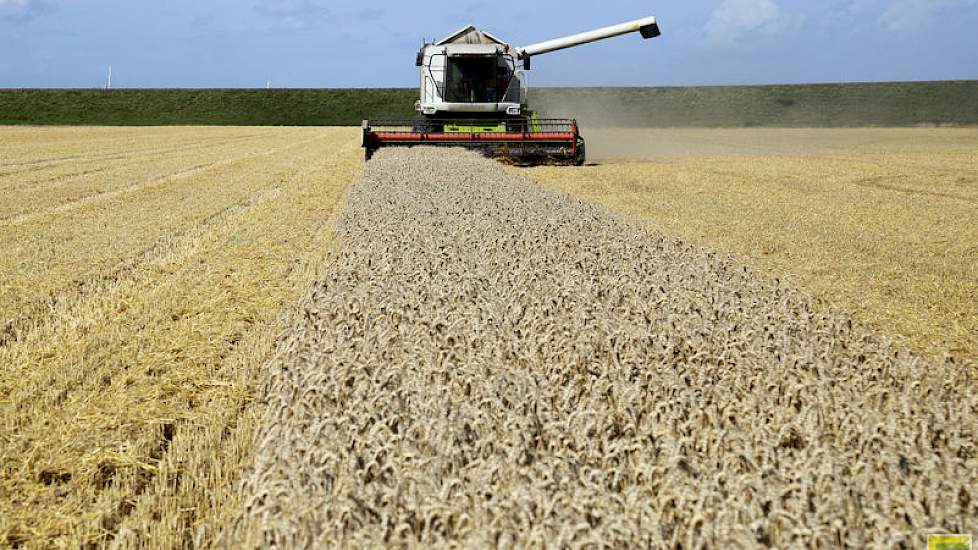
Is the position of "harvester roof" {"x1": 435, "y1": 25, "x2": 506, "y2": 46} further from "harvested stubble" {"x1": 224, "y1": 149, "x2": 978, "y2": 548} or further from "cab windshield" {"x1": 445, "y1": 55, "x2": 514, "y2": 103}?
"harvested stubble" {"x1": 224, "y1": 149, "x2": 978, "y2": 548}

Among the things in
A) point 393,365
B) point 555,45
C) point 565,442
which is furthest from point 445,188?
point 555,45

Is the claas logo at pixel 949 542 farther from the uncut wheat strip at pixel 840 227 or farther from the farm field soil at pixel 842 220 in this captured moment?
the uncut wheat strip at pixel 840 227

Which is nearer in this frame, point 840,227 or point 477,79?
point 840,227

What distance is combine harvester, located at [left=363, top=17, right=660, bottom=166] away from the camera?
19.1 metres

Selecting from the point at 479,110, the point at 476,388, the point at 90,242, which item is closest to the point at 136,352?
the point at 476,388

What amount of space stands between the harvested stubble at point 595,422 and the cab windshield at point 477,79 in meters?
15.2

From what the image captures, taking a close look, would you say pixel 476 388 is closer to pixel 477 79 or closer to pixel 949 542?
pixel 949 542

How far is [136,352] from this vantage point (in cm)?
492

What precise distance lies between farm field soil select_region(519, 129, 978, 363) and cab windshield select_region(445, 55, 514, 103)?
7.32ft

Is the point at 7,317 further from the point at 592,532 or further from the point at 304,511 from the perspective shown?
the point at 592,532

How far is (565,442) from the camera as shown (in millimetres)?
2717

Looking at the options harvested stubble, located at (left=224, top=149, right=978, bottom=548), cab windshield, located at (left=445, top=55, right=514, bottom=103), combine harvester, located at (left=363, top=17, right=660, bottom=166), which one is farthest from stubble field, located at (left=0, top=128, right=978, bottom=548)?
cab windshield, located at (left=445, top=55, right=514, bottom=103)

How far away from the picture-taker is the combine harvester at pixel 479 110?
62.7 feet

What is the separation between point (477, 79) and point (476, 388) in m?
17.5
